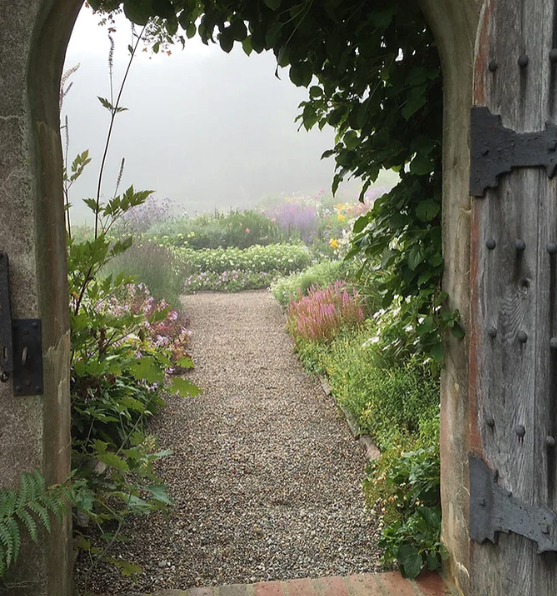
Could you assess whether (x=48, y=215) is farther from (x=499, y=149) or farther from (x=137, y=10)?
(x=499, y=149)

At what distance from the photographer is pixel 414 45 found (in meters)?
2.63

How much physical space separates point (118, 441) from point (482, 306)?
2712 mm

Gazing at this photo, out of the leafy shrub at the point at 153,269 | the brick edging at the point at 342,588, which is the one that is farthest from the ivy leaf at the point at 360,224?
the leafy shrub at the point at 153,269

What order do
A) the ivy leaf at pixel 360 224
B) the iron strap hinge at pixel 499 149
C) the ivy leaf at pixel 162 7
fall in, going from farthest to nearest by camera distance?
the ivy leaf at pixel 360 224 → the ivy leaf at pixel 162 7 → the iron strap hinge at pixel 499 149

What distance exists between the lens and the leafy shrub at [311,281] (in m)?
8.55

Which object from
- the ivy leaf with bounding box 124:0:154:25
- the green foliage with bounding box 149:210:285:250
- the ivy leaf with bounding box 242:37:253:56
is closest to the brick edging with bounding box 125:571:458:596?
the ivy leaf with bounding box 124:0:154:25

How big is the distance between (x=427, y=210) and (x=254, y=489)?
6.98 feet

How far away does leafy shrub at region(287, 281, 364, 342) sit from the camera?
661 centimetres

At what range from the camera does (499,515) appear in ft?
6.77

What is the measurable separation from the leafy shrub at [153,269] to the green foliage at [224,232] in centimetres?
395

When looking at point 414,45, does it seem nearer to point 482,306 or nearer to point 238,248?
point 482,306

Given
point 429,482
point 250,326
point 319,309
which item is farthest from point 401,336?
point 250,326

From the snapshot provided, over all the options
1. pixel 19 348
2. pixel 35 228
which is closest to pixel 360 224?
pixel 35 228

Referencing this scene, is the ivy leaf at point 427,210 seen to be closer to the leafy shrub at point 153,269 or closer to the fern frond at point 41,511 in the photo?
the fern frond at point 41,511
